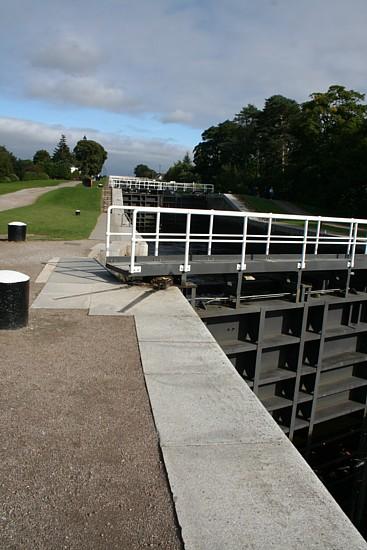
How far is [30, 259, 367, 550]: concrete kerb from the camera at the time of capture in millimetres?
2285

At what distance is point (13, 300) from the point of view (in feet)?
16.9

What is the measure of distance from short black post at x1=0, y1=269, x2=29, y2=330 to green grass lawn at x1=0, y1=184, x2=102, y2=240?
9.77 metres

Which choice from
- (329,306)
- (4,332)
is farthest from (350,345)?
(4,332)

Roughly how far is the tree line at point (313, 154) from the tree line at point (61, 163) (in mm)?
36854

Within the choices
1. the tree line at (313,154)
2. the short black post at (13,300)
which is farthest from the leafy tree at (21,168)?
the short black post at (13,300)

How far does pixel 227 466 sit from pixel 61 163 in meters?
115

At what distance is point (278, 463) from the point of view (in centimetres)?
290

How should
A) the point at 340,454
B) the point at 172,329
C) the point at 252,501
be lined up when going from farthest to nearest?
the point at 340,454 < the point at 172,329 < the point at 252,501

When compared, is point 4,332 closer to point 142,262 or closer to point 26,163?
point 142,262

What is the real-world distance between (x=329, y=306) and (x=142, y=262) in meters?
4.57

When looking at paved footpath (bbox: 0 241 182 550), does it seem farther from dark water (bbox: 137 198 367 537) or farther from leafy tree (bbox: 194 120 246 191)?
leafy tree (bbox: 194 120 246 191)

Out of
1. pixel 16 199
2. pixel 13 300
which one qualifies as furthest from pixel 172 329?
pixel 16 199

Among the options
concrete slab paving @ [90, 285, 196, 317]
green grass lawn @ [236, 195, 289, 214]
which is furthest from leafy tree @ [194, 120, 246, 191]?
concrete slab paving @ [90, 285, 196, 317]

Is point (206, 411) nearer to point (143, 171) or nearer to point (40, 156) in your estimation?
point (40, 156)
